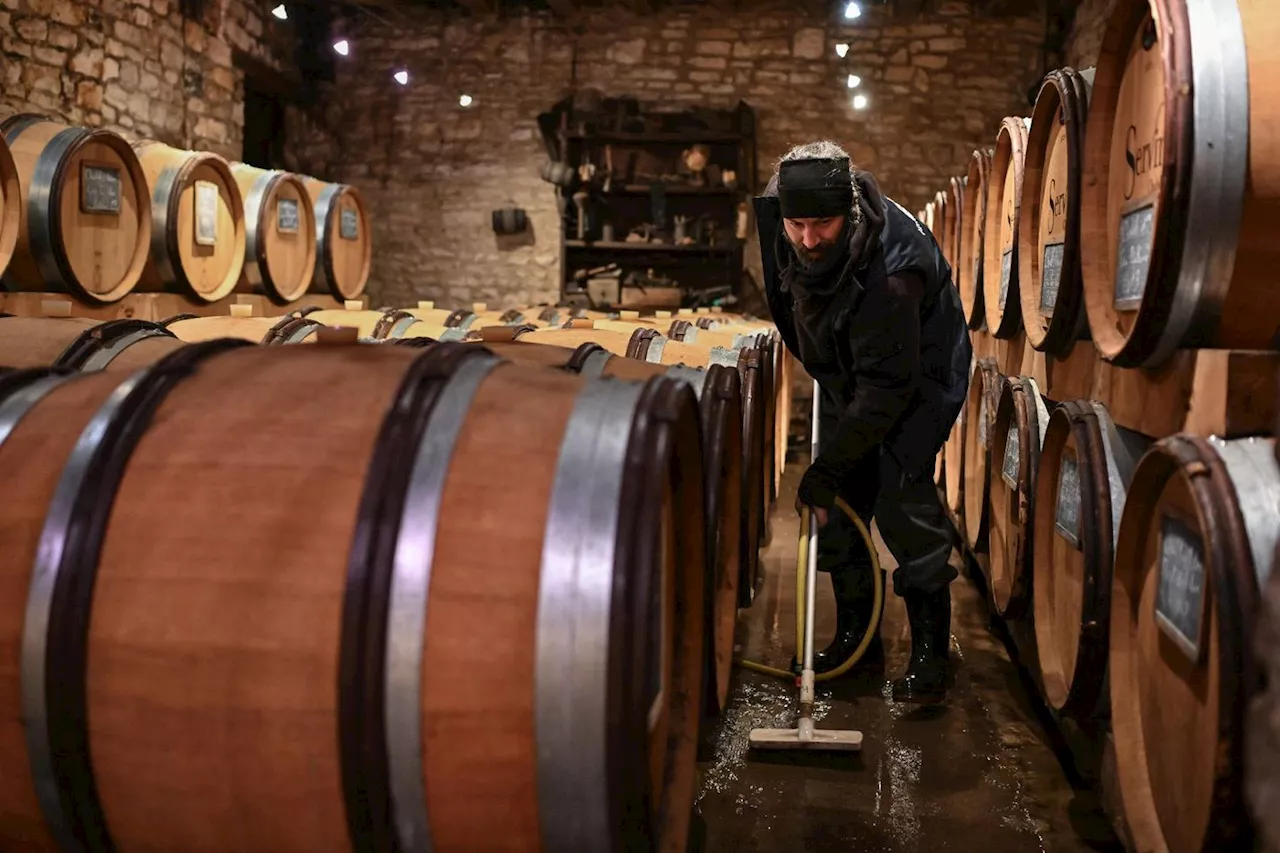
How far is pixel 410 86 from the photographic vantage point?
403 inches

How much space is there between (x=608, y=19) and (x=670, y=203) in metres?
1.91

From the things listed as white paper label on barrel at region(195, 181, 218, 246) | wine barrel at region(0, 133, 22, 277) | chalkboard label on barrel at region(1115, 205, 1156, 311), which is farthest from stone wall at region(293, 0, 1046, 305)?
chalkboard label on barrel at region(1115, 205, 1156, 311)

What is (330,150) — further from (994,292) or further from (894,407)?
(894,407)

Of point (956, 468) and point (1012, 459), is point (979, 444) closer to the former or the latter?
point (956, 468)

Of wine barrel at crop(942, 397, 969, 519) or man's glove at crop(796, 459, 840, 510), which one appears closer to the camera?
man's glove at crop(796, 459, 840, 510)

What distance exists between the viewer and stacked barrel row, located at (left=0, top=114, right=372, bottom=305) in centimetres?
415

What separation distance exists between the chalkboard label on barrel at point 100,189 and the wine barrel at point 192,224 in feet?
0.65

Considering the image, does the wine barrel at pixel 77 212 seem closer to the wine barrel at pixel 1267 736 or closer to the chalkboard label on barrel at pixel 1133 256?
the chalkboard label on barrel at pixel 1133 256

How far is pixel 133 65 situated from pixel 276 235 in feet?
5.65

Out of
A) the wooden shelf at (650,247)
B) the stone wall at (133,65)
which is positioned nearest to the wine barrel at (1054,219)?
the stone wall at (133,65)

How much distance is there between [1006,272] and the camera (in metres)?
3.65

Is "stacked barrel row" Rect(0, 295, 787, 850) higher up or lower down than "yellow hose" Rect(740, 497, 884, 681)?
higher up

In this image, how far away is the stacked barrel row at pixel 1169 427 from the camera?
1.44 m

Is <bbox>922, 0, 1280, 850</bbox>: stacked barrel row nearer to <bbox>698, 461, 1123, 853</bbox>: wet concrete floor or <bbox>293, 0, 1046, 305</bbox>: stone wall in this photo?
<bbox>698, 461, 1123, 853</bbox>: wet concrete floor
